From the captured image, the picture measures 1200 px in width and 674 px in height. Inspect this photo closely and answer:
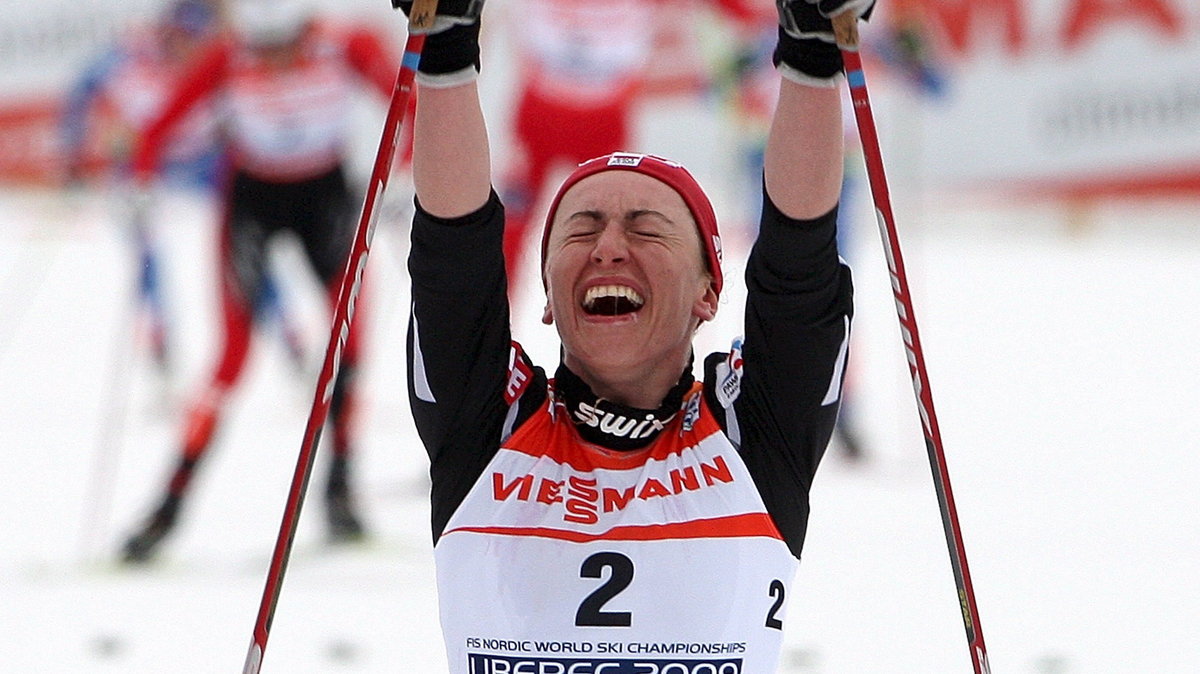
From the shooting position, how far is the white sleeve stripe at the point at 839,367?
1.76m

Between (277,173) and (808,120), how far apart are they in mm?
3424

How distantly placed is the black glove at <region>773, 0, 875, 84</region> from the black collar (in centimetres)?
39

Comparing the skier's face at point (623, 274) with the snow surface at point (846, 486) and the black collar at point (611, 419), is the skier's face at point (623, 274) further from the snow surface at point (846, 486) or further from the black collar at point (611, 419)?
the snow surface at point (846, 486)

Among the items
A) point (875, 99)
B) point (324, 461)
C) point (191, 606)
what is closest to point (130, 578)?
point (191, 606)

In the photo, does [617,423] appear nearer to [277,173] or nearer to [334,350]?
[334,350]

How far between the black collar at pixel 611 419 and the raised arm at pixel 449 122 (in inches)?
9.4

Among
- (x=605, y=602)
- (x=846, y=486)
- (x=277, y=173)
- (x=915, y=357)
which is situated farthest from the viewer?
(x=846, y=486)

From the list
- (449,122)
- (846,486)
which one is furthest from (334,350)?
(846,486)

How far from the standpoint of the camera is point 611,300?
5.74ft

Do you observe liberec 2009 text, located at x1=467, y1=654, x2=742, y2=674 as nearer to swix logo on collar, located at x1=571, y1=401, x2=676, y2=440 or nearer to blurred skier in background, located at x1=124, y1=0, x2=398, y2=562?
swix logo on collar, located at x1=571, y1=401, x2=676, y2=440

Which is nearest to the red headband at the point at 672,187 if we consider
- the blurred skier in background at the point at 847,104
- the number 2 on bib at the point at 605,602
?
the number 2 on bib at the point at 605,602

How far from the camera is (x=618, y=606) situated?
65.4 inches

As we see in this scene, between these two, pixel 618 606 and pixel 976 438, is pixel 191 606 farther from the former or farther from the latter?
pixel 976 438

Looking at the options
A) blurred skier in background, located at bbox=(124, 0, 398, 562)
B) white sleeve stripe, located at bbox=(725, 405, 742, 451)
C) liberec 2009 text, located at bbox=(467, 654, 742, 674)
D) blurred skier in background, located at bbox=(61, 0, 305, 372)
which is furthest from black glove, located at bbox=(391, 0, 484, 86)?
blurred skier in background, located at bbox=(61, 0, 305, 372)
